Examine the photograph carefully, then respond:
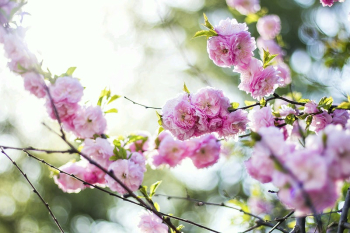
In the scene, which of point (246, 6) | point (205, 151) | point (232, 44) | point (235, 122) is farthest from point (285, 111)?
point (246, 6)

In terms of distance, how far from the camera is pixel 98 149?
4.55 ft

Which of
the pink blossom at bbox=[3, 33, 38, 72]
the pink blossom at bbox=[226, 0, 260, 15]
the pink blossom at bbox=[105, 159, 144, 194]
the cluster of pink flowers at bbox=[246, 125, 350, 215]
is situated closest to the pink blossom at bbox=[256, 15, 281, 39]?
the pink blossom at bbox=[226, 0, 260, 15]

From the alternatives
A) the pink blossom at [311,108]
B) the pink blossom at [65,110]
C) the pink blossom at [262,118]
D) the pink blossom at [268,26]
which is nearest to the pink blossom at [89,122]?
the pink blossom at [65,110]

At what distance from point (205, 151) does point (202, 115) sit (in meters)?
0.54

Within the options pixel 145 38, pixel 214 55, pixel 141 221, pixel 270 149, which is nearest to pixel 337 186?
pixel 270 149

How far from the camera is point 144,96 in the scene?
677cm

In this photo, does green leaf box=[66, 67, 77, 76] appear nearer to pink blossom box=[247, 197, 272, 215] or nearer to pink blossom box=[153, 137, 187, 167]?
pink blossom box=[153, 137, 187, 167]

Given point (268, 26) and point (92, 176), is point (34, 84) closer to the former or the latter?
point (92, 176)

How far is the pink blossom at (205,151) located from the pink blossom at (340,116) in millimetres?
620

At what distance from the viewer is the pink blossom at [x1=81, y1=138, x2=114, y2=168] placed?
1375 mm

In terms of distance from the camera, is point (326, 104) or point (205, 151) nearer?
point (326, 104)

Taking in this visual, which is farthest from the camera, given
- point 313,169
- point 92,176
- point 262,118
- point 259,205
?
point 259,205

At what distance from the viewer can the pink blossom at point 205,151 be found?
5.44ft

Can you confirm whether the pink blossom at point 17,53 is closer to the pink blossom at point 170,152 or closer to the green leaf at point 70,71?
the green leaf at point 70,71
